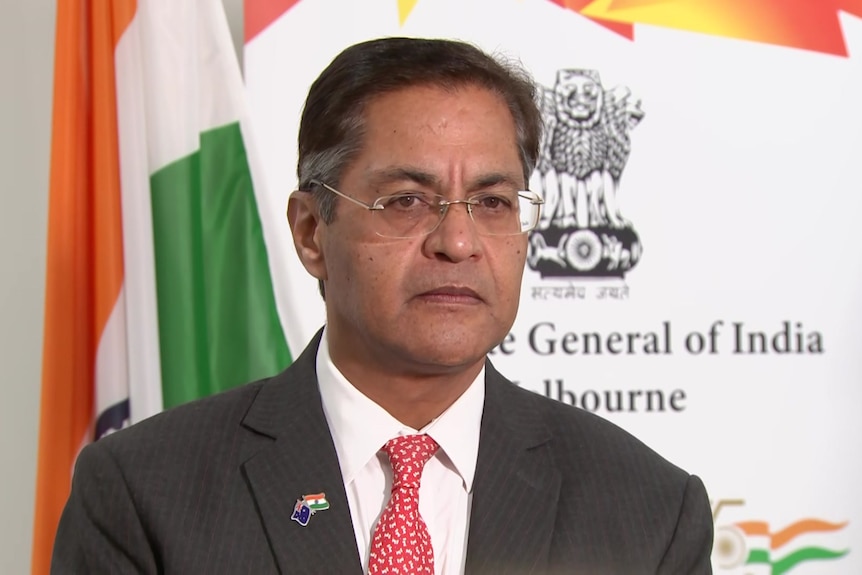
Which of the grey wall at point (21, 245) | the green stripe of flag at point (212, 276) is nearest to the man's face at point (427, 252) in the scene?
the green stripe of flag at point (212, 276)

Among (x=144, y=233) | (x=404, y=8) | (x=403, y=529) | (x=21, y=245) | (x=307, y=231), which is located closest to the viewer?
(x=403, y=529)

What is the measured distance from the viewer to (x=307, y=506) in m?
1.58

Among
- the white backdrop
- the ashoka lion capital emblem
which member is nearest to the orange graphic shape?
the white backdrop

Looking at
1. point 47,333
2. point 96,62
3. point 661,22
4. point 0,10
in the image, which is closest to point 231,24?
point 96,62

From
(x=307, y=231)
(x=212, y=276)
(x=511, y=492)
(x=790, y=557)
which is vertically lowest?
(x=790, y=557)

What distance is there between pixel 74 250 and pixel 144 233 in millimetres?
208

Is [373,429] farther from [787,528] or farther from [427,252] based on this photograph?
[787,528]

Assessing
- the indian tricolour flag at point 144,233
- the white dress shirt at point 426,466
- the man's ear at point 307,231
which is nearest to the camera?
the white dress shirt at point 426,466

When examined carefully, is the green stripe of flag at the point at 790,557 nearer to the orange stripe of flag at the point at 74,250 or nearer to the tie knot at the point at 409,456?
the tie knot at the point at 409,456

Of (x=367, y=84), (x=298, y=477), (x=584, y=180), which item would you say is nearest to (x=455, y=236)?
(x=367, y=84)

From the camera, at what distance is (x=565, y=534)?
64.7 inches

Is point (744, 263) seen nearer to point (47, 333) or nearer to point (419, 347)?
point (419, 347)

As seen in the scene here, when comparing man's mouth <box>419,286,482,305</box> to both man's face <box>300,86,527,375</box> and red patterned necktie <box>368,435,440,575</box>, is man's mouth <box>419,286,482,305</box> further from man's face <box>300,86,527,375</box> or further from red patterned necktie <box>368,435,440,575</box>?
red patterned necktie <box>368,435,440,575</box>

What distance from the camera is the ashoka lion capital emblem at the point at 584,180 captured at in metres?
2.88
